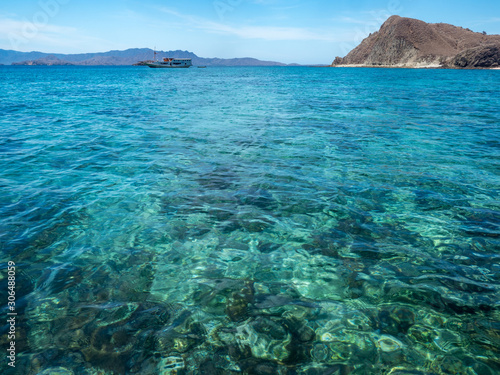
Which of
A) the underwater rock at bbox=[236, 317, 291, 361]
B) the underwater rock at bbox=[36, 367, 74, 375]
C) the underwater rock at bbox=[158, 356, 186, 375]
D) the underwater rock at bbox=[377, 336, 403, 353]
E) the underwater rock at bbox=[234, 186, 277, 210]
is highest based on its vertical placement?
the underwater rock at bbox=[234, 186, 277, 210]

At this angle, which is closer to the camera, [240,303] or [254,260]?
[240,303]

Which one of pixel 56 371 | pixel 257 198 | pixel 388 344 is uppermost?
pixel 257 198

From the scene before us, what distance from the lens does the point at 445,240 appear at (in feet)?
19.8

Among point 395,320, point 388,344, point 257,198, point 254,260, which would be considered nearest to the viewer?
point 388,344

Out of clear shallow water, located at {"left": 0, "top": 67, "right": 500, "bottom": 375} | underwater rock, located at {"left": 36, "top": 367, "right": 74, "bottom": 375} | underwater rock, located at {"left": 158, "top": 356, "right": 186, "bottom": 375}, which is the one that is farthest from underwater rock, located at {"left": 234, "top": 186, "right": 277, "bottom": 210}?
underwater rock, located at {"left": 36, "top": 367, "right": 74, "bottom": 375}

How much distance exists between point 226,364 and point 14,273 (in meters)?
4.41

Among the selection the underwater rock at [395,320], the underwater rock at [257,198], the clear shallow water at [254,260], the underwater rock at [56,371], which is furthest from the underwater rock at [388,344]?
the underwater rock at [257,198]

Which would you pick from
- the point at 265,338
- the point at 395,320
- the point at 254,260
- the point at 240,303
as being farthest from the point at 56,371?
the point at 395,320

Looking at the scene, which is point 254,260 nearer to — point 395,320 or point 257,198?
point 395,320

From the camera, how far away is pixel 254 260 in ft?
18.3

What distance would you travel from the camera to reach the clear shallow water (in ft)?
12.1

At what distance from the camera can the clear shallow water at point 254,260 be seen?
3703 millimetres

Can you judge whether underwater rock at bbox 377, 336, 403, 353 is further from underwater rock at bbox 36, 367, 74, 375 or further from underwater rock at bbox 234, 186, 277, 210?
underwater rock at bbox 234, 186, 277, 210

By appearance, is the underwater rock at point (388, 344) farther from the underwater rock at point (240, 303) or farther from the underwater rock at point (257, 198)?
the underwater rock at point (257, 198)
